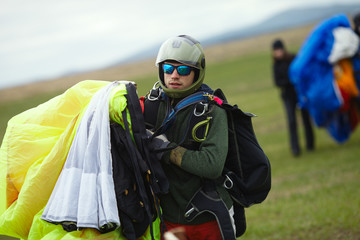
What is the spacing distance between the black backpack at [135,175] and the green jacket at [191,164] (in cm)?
15

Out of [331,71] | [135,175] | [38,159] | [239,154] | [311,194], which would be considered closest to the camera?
[135,175]

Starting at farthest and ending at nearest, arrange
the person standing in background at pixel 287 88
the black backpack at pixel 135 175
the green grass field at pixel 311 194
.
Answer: the person standing in background at pixel 287 88 < the green grass field at pixel 311 194 < the black backpack at pixel 135 175

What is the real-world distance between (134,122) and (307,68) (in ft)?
22.3

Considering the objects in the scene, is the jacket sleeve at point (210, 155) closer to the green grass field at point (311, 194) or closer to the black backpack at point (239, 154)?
the black backpack at point (239, 154)

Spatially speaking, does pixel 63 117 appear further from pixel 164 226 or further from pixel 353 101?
pixel 353 101

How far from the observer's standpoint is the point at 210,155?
9.04 ft

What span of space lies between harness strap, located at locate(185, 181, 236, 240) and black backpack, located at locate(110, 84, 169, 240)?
0.24 m

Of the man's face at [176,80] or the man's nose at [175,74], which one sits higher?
the man's nose at [175,74]

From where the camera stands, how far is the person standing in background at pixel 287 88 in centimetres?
969

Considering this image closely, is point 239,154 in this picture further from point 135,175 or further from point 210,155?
point 135,175

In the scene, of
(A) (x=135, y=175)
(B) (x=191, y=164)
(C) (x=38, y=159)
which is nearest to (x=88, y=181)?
(A) (x=135, y=175)

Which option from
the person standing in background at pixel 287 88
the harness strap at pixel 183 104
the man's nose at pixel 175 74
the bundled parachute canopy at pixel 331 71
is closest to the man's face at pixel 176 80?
the man's nose at pixel 175 74

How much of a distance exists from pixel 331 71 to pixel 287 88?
144 centimetres

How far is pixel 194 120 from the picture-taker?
2.90 meters
